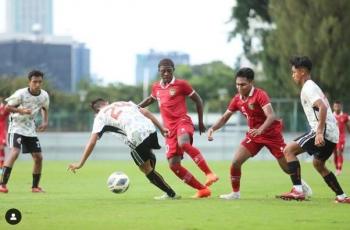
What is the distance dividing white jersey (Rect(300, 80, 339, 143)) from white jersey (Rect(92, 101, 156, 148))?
8.21 ft

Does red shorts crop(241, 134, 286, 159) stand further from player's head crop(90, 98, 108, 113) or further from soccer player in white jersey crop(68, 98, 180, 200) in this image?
player's head crop(90, 98, 108, 113)

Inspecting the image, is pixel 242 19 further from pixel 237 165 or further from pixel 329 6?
pixel 237 165

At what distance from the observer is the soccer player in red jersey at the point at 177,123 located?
15.4 meters

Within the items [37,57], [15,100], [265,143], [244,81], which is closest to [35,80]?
[15,100]

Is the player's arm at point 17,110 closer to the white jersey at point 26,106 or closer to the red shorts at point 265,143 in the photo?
the white jersey at point 26,106

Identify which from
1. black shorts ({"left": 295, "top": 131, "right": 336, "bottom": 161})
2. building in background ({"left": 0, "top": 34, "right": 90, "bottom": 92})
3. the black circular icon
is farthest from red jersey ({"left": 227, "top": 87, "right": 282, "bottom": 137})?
building in background ({"left": 0, "top": 34, "right": 90, "bottom": 92})

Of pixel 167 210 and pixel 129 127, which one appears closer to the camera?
pixel 167 210

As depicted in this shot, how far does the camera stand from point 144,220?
11.6m

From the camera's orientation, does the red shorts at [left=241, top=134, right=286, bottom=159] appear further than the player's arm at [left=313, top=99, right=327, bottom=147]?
Yes

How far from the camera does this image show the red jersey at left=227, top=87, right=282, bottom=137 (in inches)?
580

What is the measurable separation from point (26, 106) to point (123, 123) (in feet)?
11.9

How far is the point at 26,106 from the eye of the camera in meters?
17.4

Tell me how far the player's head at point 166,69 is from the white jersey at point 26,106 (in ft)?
9.87

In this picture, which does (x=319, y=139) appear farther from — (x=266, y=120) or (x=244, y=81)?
(x=244, y=81)
